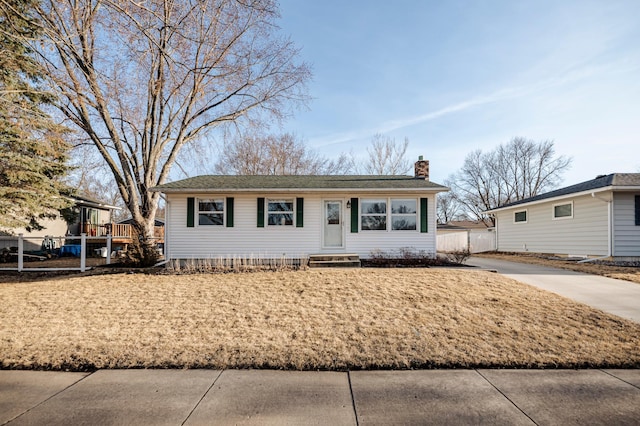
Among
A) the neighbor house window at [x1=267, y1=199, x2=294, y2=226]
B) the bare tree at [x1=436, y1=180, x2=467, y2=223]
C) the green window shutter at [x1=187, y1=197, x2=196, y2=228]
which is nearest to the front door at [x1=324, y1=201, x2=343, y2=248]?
the neighbor house window at [x1=267, y1=199, x2=294, y2=226]

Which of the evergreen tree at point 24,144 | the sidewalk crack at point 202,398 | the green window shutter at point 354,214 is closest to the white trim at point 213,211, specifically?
the green window shutter at point 354,214

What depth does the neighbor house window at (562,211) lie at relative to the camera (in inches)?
559

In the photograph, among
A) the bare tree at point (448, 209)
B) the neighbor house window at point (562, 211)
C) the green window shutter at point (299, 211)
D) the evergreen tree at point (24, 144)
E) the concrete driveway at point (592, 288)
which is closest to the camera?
the concrete driveway at point (592, 288)

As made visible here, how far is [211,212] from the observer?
11867mm

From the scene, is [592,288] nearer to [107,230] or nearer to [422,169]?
[422,169]

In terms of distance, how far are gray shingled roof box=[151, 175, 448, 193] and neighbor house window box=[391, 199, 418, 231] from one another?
2.21 ft

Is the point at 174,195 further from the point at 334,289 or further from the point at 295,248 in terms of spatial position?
the point at 334,289

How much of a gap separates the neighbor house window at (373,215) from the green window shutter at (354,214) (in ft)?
0.70

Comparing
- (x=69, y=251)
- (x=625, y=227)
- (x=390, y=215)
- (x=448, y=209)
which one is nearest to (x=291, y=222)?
(x=390, y=215)

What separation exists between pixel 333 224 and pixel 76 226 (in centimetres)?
1887

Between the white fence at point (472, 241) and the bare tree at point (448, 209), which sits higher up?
the bare tree at point (448, 209)

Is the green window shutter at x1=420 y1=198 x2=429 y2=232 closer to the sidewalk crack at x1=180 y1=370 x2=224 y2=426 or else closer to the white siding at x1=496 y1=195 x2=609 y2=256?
the white siding at x1=496 y1=195 x2=609 y2=256

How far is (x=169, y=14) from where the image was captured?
6.30 m

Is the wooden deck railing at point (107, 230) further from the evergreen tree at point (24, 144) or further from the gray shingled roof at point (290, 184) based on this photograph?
the gray shingled roof at point (290, 184)
